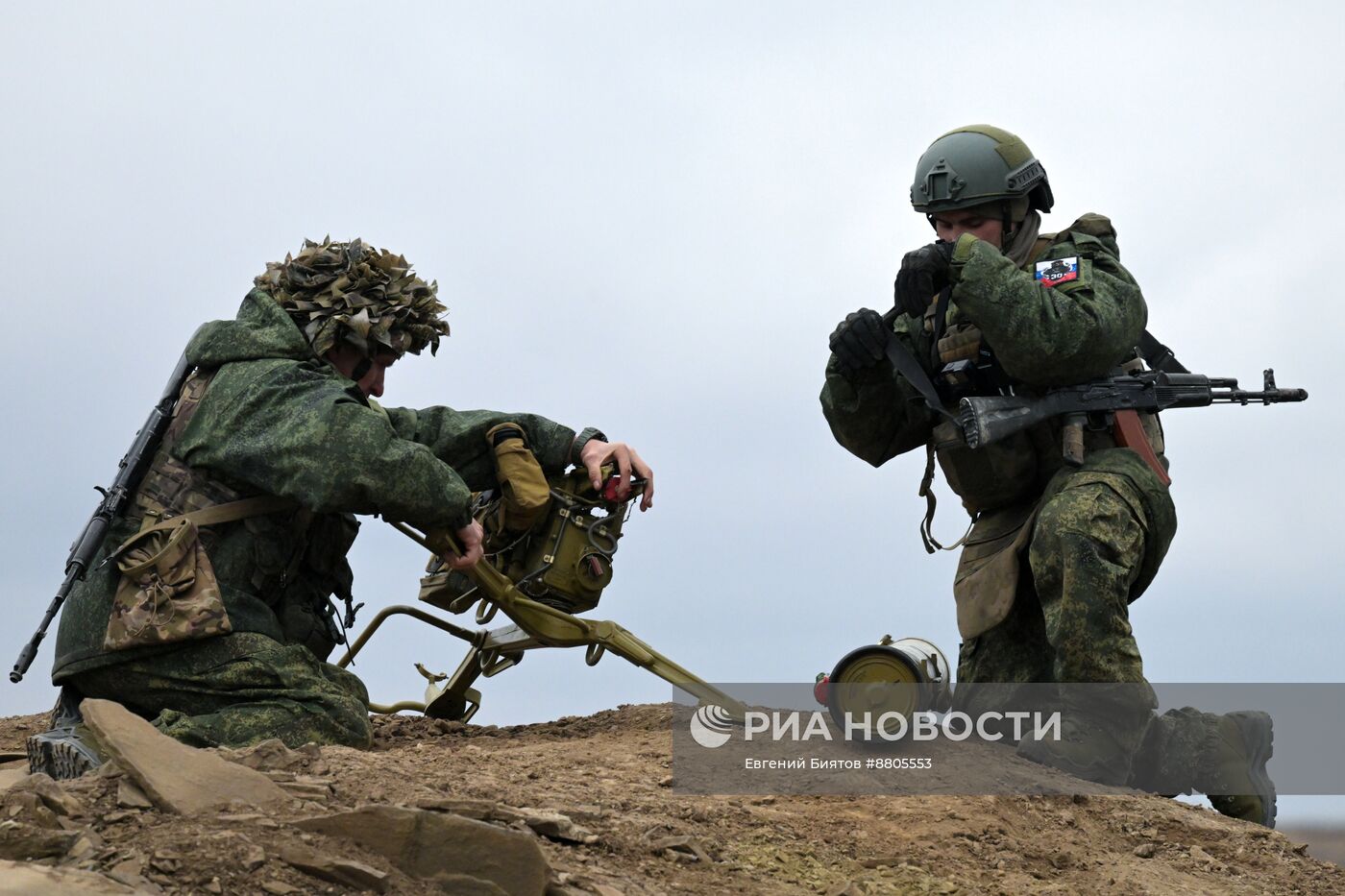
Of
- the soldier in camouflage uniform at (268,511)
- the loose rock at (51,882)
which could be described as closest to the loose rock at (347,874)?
the loose rock at (51,882)

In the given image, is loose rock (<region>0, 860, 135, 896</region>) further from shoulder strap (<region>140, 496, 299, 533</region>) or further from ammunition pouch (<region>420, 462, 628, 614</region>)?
ammunition pouch (<region>420, 462, 628, 614</region>)

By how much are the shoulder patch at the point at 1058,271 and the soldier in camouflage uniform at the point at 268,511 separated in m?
2.54

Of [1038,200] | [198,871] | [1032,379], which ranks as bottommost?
[198,871]

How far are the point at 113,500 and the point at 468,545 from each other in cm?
130

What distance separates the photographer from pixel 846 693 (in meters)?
6.22

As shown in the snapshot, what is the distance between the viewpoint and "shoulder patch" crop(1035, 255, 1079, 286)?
6590 millimetres

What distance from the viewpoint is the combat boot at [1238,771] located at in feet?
22.0

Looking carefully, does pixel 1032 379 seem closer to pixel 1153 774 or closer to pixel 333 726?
pixel 1153 774

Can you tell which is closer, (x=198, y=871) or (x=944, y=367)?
(x=198, y=871)

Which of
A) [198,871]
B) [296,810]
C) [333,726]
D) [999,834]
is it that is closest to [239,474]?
[333,726]

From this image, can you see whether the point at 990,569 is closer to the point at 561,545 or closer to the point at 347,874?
the point at 561,545

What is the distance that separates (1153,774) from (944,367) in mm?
1899

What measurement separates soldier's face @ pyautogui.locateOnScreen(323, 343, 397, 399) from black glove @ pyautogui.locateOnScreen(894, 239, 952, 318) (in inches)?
81.3
